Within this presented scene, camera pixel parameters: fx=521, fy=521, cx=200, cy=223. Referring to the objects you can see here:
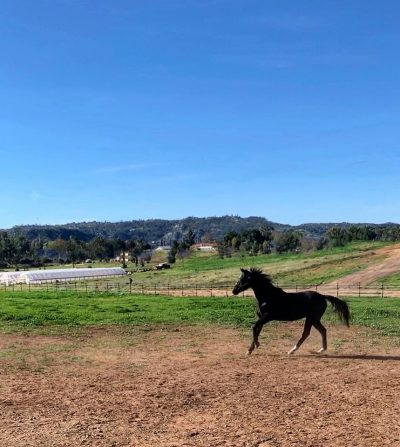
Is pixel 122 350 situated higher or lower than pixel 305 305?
lower

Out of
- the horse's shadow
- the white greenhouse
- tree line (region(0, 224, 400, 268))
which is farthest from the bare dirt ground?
tree line (region(0, 224, 400, 268))

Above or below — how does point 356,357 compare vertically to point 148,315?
below

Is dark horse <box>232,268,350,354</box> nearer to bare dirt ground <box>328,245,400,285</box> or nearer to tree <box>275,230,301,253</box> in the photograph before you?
bare dirt ground <box>328,245,400,285</box>

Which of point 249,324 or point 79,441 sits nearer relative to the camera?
point 79,441

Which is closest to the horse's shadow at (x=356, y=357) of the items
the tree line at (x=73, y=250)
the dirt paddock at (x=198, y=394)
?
the dirt paddock at (x=198, y=394)

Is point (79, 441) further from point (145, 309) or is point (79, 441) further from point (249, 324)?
point (145, 309)

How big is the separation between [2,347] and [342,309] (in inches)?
389

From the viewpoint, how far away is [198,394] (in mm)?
9750

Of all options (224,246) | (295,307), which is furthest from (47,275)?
(295,307)

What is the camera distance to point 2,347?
15.0 m

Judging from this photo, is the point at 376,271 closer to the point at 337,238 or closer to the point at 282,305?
the point at 282,305

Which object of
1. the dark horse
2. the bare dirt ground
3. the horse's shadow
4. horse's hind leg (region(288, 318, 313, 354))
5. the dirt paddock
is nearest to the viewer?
the dirt paddock

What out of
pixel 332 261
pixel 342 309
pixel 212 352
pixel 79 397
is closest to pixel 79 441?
pixel 79 397

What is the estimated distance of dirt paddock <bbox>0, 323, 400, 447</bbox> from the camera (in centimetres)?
765
